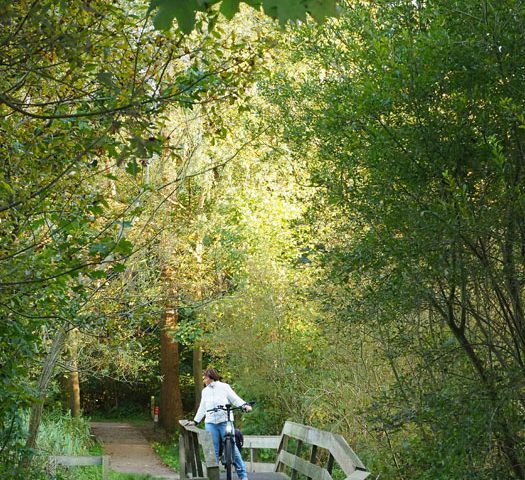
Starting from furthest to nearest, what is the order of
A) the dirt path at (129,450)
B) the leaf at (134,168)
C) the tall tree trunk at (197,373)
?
the tall tree trunk at (197,373) < the dirt path at (129,450) < the leaf at (134,168)

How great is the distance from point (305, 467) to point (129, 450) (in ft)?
46.2

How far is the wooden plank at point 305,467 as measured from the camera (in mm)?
8969

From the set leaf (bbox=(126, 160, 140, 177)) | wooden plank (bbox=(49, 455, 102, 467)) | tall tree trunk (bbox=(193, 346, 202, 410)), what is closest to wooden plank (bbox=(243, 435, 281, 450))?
wooden plank (bbox=(49, 455, 102, 467))

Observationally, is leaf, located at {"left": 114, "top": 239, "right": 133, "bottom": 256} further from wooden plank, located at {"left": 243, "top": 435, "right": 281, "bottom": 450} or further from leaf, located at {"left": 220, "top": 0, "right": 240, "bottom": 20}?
wooden plank, located at {"left": 243, "top": 435, "right": 281, "bottom": 450}

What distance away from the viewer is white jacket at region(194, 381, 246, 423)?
1110 centimetres

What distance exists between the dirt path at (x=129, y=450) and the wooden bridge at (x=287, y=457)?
5.64 metres

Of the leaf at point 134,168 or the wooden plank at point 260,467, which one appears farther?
the wooden plank at point 260,467

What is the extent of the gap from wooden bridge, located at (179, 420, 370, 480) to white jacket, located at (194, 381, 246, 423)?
0.30 m

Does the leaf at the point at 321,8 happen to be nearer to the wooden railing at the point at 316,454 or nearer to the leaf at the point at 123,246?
the leaf at the point at 123,246

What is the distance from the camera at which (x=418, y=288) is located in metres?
7.20

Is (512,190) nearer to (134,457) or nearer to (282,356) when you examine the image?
(282,356)

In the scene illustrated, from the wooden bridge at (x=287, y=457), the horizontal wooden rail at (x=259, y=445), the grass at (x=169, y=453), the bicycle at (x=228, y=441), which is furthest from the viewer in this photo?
the grass at (x=169, y=453)

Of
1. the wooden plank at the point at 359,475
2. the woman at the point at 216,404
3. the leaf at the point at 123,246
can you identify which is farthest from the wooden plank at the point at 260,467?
the leaf at the point at 123,246

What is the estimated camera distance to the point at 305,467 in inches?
385
